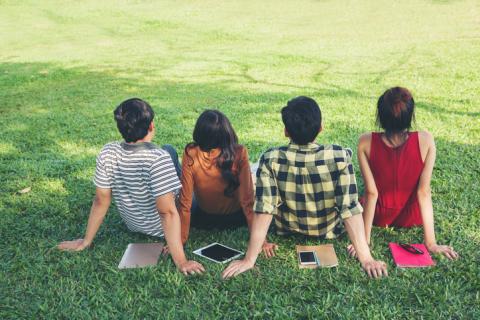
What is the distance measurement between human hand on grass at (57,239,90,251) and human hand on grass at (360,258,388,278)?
1858 mm

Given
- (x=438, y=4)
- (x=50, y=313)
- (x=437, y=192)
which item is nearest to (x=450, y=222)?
(x=437, y=192)

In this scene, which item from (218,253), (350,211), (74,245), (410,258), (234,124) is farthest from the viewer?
(234,124)

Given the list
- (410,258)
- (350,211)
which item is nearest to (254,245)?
(350,211)

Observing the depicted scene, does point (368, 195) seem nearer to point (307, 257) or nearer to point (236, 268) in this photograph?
point (307, 257)

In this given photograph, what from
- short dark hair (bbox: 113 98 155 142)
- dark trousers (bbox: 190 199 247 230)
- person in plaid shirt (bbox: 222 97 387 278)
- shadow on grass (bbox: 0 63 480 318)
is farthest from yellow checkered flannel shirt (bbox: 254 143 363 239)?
short dark hair (bbox: 113 98 155 142)

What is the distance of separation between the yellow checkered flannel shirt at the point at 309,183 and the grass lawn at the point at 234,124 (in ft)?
1.11

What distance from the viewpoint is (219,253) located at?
3170 millimetres

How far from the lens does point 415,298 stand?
102 inches

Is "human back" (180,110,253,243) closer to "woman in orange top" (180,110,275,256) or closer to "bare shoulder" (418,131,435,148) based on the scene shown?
"woman in orange top" (180,110,275,256)

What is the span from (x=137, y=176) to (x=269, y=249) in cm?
98

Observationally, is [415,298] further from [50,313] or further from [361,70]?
[361,70]

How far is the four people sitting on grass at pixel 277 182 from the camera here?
9.45ft

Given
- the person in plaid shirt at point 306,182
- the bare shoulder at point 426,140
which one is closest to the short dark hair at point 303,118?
the person in plaid shirt at point 306,182

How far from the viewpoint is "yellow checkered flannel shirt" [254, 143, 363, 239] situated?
2879 millimetres
